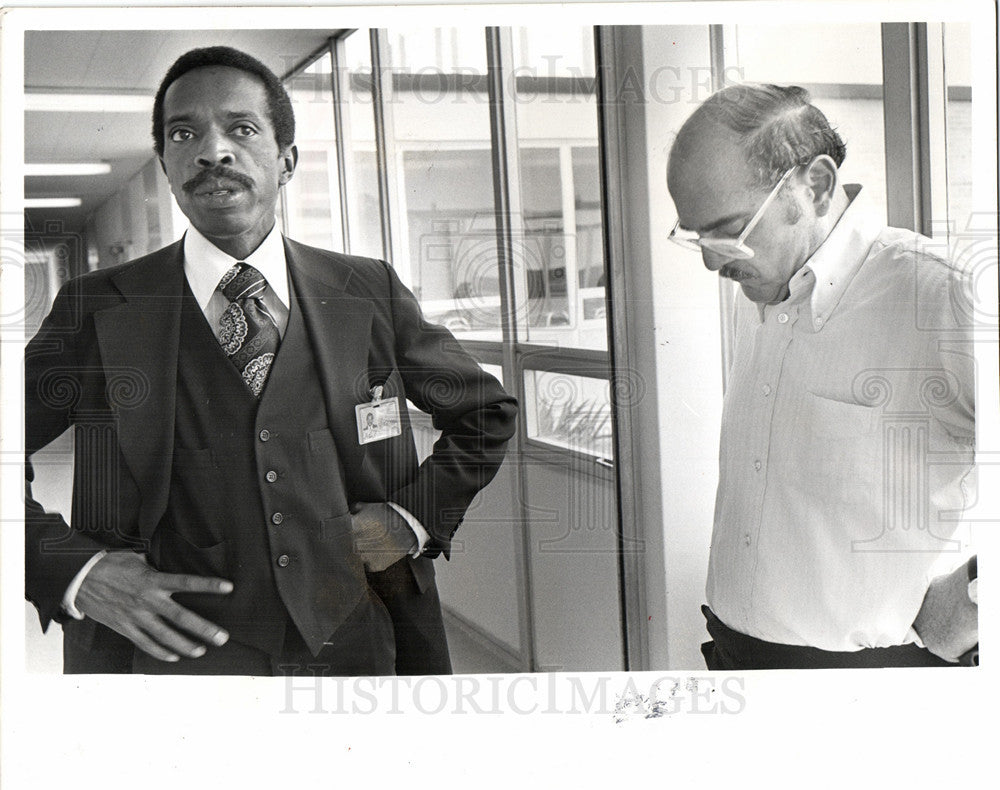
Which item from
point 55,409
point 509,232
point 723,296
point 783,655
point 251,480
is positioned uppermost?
point 509,232

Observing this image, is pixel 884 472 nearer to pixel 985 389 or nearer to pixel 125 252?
pixel 985 389

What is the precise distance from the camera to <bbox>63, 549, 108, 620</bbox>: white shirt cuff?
1.28 metres

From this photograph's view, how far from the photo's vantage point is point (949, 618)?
51.8 inches

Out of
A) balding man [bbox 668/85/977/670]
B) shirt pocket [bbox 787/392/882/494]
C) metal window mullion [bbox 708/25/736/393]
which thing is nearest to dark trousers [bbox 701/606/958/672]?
balding man [bbox 668/85/977/670]

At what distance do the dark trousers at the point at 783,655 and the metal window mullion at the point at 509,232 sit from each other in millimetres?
258

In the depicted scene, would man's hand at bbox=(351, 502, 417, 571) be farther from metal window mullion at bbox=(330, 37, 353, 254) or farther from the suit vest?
metal window mullion at bbox=(330, 37, 353, 254)

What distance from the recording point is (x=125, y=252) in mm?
1263

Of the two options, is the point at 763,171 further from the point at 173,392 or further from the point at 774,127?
the point at 173,392

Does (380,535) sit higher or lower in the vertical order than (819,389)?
lower

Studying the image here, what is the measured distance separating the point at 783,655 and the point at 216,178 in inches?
40.0

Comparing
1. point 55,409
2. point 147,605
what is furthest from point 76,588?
point 55,409

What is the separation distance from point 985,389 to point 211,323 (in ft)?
3.53

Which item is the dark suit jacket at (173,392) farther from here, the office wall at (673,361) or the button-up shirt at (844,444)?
the button-up shirt at (844,444)

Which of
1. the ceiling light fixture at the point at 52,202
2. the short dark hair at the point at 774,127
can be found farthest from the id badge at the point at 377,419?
the short dark hair at the point at 774,127
